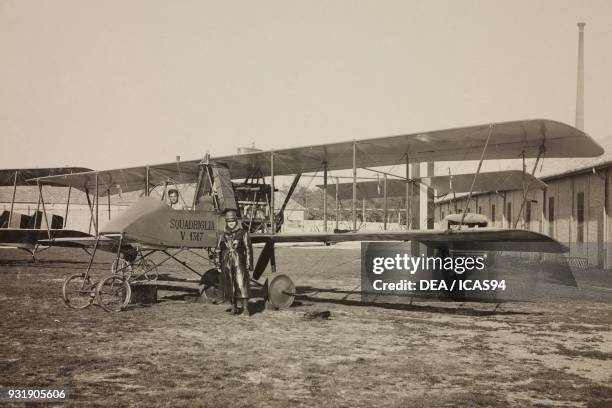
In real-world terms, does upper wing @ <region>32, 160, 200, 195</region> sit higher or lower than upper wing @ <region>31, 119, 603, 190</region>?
lower

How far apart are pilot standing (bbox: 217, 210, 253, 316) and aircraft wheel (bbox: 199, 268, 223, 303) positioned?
1698 mm

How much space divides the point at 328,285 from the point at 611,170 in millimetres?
13543

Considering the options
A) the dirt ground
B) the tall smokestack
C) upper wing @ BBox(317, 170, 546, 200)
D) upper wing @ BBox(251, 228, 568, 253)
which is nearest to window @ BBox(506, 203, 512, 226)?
the tall smokestack

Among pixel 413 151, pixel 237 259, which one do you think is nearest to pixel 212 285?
pixel 237 259

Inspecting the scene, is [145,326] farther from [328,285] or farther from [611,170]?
[611,170]

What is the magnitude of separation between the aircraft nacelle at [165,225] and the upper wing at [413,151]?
1.83 m

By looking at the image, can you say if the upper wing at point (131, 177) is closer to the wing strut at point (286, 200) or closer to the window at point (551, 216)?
the wing strut at point (286, 200)

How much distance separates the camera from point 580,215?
23891mm

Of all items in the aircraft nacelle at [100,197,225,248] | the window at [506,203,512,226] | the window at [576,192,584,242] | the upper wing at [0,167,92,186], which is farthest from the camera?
the window at [506,203,512,226]

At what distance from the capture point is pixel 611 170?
21.1m

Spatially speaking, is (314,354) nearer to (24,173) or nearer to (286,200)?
(286,200)

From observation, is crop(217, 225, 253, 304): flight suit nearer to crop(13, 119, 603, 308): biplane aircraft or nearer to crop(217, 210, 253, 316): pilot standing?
crop(217, 210, 253, 316): pilot standing

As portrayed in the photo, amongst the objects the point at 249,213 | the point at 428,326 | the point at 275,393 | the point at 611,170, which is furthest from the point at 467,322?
the point at 611,170

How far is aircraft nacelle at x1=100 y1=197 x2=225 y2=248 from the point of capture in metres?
10.2
